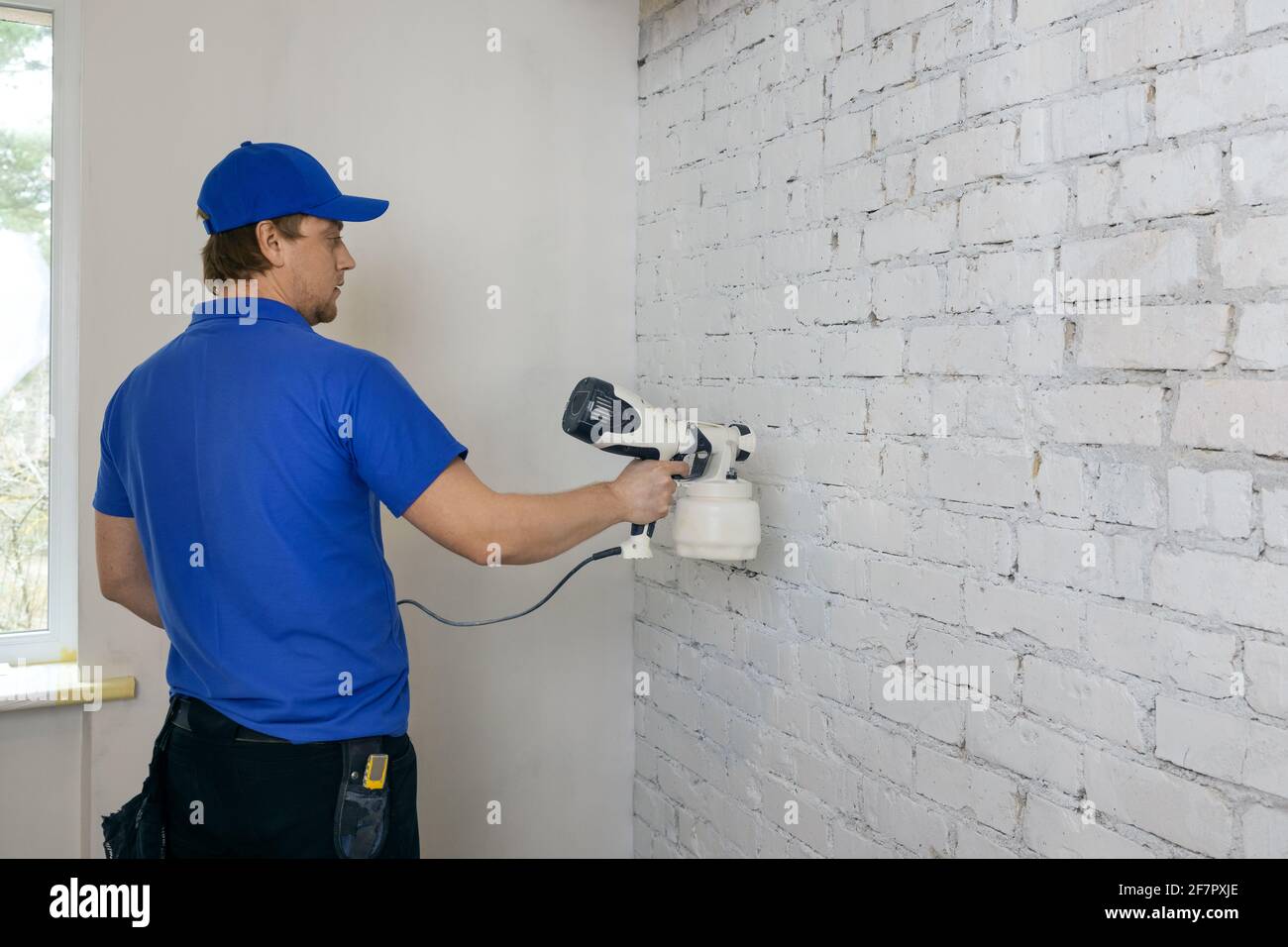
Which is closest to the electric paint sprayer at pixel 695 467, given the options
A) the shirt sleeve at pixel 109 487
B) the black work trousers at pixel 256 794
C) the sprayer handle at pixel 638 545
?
the sprayer handle at pixel 638 545

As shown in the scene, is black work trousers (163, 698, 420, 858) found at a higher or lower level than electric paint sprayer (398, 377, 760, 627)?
lower

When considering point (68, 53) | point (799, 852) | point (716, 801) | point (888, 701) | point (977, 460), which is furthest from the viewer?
point (716, 801)

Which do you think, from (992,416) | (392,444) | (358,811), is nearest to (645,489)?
(392,444)

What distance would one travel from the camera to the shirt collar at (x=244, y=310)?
1.53 m

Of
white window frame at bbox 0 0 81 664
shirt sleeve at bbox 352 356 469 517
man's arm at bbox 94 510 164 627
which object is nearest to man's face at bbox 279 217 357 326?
shirt sleeve at bbox 352 356 469 517

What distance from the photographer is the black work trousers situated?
1.48 metres

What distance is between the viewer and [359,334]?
2.29 metres

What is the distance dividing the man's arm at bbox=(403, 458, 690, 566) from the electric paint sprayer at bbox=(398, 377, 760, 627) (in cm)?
6

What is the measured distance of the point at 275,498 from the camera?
146cm

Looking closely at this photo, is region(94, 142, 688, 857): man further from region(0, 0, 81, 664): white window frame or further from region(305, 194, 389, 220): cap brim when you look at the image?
region(0, 0, 81, 664): white window frame

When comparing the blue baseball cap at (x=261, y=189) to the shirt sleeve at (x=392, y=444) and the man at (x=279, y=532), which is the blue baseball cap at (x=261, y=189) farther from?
the shirt sleeve at (x=392, y=444)
